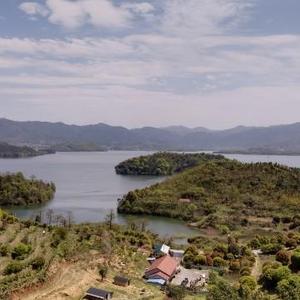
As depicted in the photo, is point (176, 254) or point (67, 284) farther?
point (176, 254)

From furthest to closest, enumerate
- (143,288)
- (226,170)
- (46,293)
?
(226,170)
(143,288)
(46,293)

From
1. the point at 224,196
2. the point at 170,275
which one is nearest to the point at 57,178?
the point at 224,196

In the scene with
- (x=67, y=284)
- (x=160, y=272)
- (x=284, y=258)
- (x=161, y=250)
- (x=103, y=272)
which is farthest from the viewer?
(x=161, y=250)

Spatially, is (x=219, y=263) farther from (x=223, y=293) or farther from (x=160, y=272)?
(x=223, y=293)

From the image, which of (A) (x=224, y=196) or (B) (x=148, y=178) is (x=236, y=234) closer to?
(A) (x=224, y=196)

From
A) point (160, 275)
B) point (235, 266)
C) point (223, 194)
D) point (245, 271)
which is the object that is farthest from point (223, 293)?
point (223, 194)

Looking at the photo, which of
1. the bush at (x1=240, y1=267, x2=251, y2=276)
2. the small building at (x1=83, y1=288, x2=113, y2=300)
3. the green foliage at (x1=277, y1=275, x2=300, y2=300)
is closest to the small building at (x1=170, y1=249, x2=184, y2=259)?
the bush at (x1=240, y1=267, x2=251, y2=276)

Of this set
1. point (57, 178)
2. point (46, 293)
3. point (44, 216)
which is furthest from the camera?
point (57, 178)

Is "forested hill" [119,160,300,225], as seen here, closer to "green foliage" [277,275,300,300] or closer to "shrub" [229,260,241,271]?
"shrub" [229,260,241,271]
